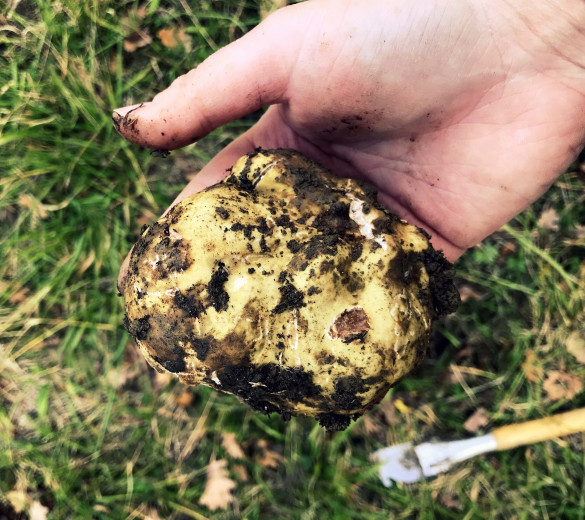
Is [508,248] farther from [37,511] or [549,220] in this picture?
[37,511]

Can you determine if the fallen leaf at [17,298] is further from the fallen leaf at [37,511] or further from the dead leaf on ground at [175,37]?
the dead leaf on ground at [175,37]

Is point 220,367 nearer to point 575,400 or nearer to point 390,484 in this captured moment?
point 390,484

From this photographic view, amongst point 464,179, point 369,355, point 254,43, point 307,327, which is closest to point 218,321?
point 307,327

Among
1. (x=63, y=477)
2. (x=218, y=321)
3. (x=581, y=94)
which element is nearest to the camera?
(x=218, y=321)

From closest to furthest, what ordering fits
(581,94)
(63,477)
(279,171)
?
(279,171) → (581,94) → (63,477)

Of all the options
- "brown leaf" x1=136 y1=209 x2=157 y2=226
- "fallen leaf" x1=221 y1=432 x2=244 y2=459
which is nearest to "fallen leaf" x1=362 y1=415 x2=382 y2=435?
"fallen leaf" x1=221 y1=432 x2=244 y2=459

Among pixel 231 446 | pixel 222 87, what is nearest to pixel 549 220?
pixel 222 87

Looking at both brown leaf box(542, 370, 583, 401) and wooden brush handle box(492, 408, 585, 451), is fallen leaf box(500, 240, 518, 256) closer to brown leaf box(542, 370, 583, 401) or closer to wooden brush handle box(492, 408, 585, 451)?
brown leaf box(542, 370, 583, 401)
